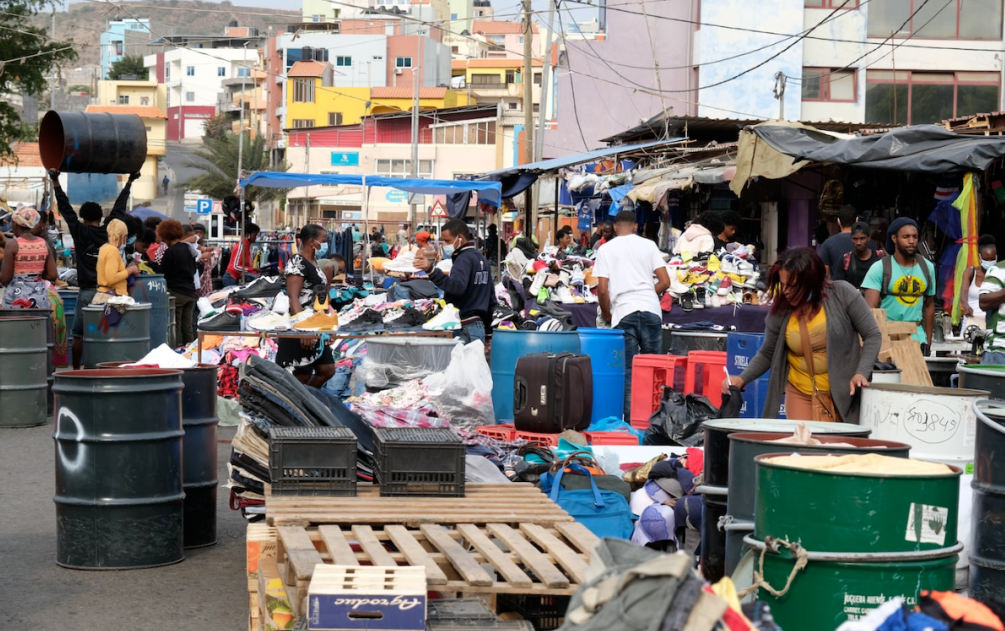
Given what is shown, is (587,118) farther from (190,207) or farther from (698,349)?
(698,349)

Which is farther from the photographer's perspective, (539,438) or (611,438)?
(539,438)

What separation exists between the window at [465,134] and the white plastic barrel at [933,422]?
71.6 metres

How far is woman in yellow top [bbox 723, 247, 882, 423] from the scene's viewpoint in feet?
22.7

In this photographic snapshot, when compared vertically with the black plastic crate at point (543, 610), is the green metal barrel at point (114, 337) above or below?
above

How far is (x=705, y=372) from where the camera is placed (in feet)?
33.4

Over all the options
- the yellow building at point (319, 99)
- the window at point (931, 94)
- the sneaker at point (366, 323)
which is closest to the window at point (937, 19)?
the window at point (931, 94)

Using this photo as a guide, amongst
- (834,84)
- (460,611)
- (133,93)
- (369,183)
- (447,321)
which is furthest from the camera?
(133,93)

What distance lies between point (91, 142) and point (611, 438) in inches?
315

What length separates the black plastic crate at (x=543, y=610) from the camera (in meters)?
4.64

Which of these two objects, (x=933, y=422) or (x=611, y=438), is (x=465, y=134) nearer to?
(x=611, y=438)

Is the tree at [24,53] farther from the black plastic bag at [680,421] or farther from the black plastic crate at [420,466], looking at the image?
the black plastic crate at [420,466]

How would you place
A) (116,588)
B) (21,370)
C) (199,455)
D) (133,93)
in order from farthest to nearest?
(133,93) < (21,370) < (199,455) < (116,588)

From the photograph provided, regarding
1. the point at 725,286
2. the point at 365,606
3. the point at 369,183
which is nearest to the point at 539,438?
the point at 365,606

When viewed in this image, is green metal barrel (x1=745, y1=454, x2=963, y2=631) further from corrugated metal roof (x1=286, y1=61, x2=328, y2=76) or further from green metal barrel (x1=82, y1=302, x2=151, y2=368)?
corrugated metal roof (x1=286, y1=61, x2=328, y2=76)
